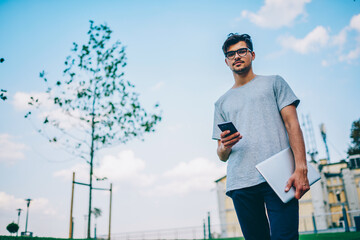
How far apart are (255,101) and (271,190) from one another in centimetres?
64

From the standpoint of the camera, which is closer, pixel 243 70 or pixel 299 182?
pixel 299 182

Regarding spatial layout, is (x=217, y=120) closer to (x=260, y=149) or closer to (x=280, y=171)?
(x=260, y=149)

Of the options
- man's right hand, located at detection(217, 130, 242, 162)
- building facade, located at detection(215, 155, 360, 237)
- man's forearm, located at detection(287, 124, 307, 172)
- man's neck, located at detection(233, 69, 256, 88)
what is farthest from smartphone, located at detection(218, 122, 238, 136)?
building facade, located at detection(215, 155, 360, 237)

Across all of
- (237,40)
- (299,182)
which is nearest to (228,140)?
(299,182)

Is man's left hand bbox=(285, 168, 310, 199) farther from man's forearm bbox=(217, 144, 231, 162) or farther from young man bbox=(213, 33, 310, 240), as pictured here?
man's forearm bbox=(217, 144, 231, 162)

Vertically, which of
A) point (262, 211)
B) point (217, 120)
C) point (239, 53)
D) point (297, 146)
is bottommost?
point (262, 211)

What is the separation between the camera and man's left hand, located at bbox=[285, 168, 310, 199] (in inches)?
69.3

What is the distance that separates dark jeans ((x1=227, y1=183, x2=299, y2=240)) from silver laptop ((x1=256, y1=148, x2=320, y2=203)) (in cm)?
7

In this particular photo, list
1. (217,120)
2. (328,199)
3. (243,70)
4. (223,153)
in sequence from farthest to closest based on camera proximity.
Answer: (328,199)
(217,120)
(243,70)
(223,153)

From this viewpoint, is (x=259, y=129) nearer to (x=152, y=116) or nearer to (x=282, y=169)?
(x=282, y=169)

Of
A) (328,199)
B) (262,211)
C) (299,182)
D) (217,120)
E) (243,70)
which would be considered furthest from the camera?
(328,199)

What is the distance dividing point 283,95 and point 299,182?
0.61m

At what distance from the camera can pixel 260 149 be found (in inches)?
76.9

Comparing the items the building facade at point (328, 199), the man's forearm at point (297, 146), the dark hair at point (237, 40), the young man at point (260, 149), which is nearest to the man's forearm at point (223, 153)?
the young man at point (260, 149)
